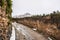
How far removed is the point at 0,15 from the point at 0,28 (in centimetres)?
72

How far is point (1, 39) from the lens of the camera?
11820mm

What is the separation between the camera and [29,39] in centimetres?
2462

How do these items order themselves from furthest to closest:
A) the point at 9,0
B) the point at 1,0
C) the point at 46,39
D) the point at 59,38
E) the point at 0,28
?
the point at 46,39
the point at 59,38
the point at 9,0
the point at 1,0
the point at 0,28

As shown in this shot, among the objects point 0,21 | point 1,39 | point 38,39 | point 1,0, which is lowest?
point 38,39

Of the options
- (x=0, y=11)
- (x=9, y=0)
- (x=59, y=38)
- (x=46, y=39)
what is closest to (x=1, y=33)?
(x=0, y=11)

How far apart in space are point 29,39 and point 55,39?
3172 millimetres

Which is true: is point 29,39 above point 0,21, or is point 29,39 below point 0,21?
below

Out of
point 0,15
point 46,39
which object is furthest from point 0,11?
point 46,39

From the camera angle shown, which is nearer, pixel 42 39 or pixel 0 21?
pixel 0 21

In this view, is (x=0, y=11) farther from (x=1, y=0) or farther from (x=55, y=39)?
(x=55, y=39)

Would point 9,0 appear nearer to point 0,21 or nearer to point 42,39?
point 0,21

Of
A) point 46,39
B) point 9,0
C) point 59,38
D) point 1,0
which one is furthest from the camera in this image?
point 46,39

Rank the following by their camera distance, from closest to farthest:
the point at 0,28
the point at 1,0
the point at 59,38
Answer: the point at 0,28
the point at 1,0
the point at 59,38

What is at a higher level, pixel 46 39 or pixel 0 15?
pixel 0 15
